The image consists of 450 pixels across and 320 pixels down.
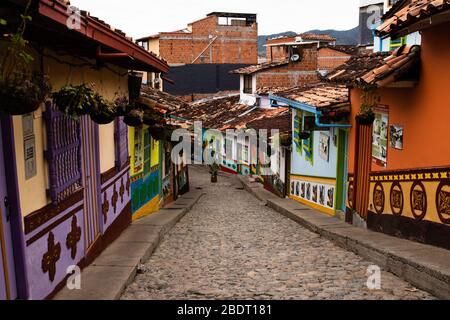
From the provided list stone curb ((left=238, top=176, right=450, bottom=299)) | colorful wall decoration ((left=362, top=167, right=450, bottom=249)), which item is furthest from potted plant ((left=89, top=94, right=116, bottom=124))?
colorful wall decoration ((left=362, top=167, right=450, bottom=249))

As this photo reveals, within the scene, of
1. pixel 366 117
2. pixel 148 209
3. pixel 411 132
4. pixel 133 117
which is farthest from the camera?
pixel 148 209

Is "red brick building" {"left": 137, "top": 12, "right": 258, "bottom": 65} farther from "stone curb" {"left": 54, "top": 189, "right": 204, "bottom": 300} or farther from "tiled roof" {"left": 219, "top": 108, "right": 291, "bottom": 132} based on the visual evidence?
"stone curb" {"left": 54, "top": 189, "right": 204, "bottom": 300}

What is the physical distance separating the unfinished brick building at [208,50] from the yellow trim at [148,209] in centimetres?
2978

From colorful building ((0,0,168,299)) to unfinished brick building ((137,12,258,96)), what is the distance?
3598cm

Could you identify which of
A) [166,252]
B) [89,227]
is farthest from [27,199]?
[166,252]

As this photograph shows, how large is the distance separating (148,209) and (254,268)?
6010 millimetres

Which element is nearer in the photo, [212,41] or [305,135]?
[305,135]

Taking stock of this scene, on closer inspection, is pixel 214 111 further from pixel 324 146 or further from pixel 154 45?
pixel 324 146

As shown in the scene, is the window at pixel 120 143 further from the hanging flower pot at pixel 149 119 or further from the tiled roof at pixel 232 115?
the tiled roof at pixel 232 115

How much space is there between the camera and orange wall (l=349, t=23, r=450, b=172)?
22.6ft

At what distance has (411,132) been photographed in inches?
314

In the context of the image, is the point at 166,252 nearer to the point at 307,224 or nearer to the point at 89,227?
the point at 89,227

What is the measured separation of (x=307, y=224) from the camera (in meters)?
11.3

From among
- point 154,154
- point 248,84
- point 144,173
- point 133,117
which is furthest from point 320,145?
point 248,84
